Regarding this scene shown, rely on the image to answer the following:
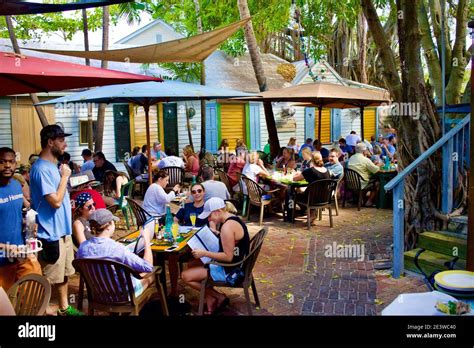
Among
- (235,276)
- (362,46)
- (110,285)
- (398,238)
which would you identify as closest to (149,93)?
(235,276)

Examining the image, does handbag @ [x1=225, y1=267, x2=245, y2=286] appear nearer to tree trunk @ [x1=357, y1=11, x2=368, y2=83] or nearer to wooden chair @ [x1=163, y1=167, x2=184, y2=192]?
wooden chair @ [x1=163, y1=167, x2=184, y2=192]

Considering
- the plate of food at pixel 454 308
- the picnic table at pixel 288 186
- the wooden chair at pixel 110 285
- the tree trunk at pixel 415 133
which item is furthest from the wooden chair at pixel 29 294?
the picnic table at pixel 288 186

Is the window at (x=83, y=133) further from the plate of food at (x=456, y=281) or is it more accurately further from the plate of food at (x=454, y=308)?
the plate of food at (x=454, y=308)

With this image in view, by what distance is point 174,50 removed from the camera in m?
8.02

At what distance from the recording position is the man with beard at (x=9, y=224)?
12.2 feet

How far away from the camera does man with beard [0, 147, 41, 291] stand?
3.72 meters

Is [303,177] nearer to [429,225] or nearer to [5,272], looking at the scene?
[429,225]

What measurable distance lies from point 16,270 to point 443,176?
4.59 m

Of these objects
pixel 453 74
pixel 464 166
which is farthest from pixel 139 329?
pixel 453 74

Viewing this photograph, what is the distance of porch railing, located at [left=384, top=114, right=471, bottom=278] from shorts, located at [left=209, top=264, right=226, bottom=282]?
2132mm

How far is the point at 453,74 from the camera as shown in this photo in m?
8.64

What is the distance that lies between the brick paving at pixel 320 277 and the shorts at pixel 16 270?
132 centimetres

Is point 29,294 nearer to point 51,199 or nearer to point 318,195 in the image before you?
point 51,199

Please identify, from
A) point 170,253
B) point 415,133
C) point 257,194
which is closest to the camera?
point 170,253
